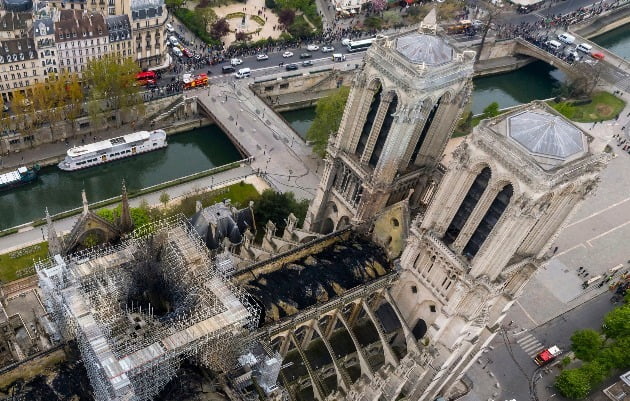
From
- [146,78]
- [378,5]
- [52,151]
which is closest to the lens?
[52,151]

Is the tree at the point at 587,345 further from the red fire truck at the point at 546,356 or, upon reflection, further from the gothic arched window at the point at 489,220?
the gothic arched window at the point at 489,220

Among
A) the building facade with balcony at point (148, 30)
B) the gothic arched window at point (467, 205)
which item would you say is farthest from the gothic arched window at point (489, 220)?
the building facade with balcony at point (148, 30)

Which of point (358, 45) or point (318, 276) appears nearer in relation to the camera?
point (318, 276)

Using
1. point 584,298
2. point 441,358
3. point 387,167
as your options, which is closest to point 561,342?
point 584,298

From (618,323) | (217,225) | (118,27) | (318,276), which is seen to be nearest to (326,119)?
(217,225)

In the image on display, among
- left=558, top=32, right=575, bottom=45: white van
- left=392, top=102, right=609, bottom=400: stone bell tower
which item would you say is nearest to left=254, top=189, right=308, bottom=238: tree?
left=392, top=102, right=609, bottom=400: stone bell tower

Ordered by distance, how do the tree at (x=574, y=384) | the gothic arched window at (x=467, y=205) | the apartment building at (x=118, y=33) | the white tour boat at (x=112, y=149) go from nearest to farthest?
1. the gothic arched window at (x=467, y=205)
2. the tree at (x=574, y=384)
3. the white tour boat at (x=112, y=149)
4. the apartment building at (x=118, y=33)

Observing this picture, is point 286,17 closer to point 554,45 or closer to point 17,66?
point 17,66
